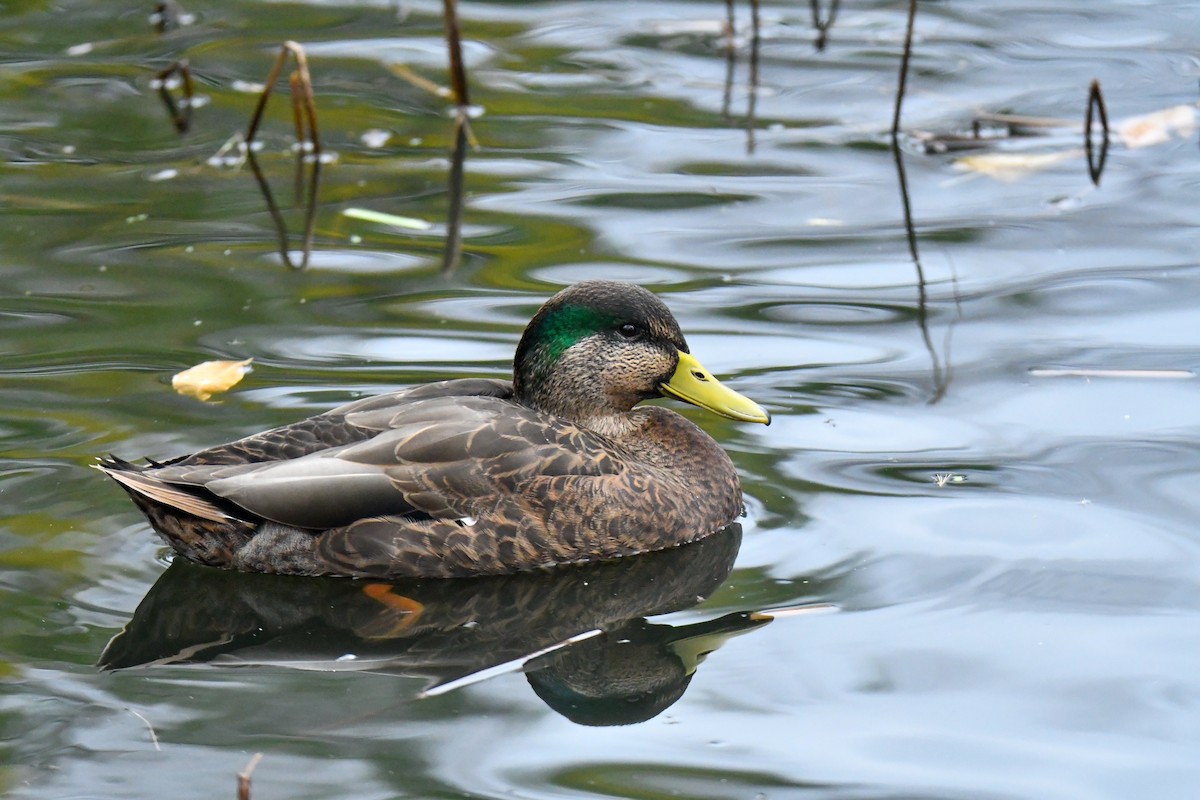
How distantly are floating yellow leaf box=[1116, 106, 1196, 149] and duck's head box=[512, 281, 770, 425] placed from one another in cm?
528

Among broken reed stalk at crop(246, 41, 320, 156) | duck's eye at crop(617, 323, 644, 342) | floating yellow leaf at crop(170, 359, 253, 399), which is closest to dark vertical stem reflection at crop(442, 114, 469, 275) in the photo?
broken reed stalk at crop(246, 41, 320, 156)

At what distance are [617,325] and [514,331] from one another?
5.60 ft

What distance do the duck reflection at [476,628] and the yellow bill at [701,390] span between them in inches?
23.7

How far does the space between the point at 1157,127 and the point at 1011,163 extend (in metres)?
1.24

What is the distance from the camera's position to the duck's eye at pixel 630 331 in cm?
667

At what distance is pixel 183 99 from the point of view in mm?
12328

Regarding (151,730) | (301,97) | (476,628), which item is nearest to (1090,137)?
(301,97)

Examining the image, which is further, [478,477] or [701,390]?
[701,390]

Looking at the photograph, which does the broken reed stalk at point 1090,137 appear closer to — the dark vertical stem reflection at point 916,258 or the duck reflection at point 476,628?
the dark vertical stem reflection at point 916,258

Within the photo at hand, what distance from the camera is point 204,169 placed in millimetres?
10875

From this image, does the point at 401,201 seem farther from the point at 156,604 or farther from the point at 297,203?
the point at 156,604

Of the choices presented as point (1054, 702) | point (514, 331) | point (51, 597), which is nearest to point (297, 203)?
point (514, 331)

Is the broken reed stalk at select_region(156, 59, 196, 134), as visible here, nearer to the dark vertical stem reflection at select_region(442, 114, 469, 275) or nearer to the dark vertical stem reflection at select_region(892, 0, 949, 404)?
the dark vertical stem reflection at select_region(442, 114, 469, 275)

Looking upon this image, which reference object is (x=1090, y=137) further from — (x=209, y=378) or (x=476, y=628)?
(x=476, y=628)
